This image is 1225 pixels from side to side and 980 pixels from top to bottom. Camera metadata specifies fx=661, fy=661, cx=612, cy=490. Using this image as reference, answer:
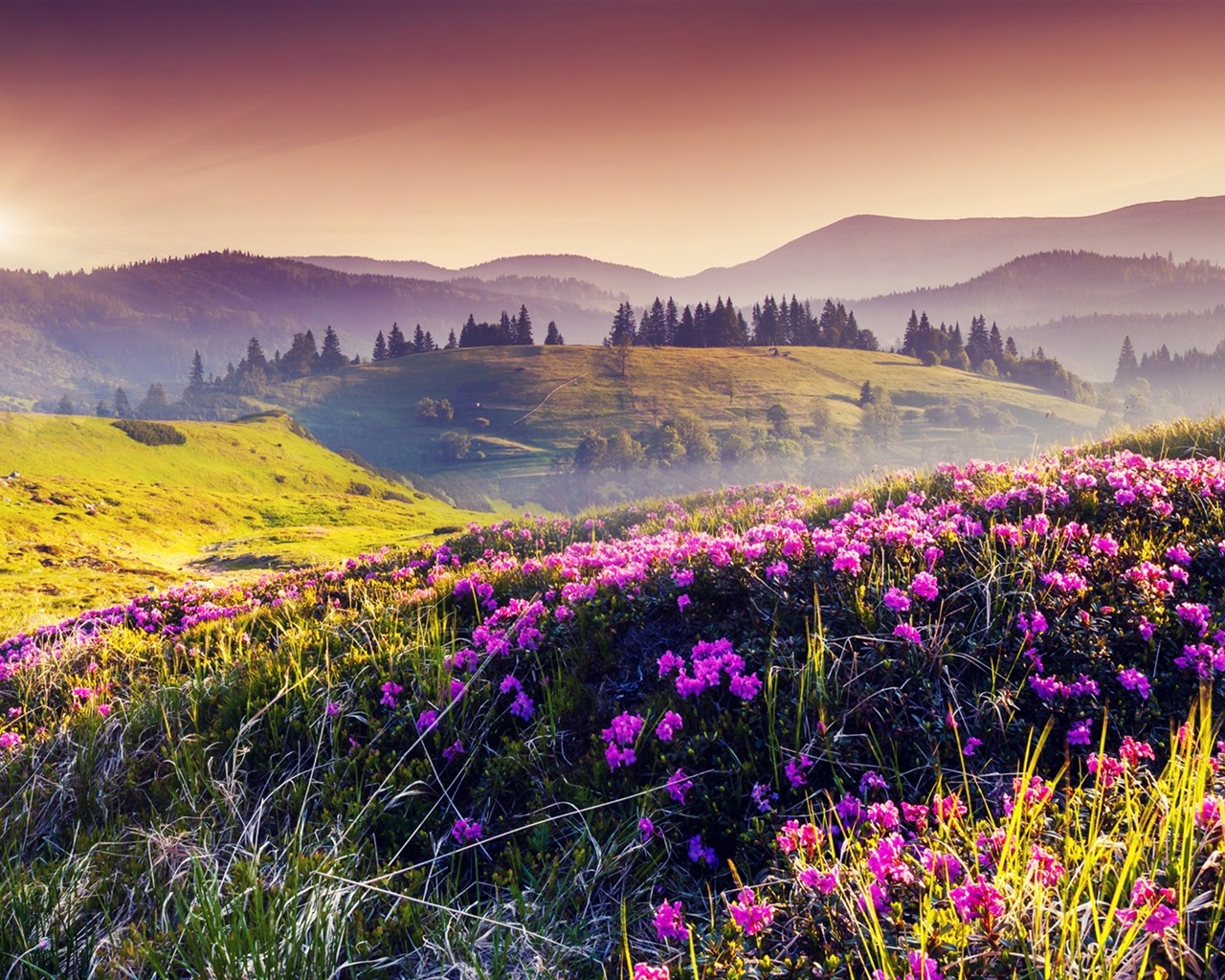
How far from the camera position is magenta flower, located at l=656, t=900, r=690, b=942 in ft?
8.93

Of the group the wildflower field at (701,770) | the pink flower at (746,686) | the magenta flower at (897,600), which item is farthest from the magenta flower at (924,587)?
the pink flower at (746,686)

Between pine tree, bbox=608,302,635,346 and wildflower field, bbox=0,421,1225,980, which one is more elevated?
pine tree, bbox=608,302,635,346

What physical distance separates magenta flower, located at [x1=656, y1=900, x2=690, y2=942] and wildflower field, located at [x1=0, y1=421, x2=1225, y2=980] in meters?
0.01

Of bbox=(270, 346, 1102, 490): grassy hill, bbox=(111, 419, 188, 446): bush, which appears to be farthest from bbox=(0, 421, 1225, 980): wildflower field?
bbox=(270, 346, 1102, 490): grassy hill

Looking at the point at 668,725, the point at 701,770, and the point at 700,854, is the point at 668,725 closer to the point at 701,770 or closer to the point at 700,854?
the point at 701,770

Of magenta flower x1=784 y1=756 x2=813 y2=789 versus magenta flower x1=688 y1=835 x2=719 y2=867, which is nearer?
magenta flower x1=688 y1=835 x2=719 y2=867

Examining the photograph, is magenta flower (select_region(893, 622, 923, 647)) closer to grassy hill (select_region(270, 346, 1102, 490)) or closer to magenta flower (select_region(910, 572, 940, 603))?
magenta flower (select_region(910, 572, 940, 603))

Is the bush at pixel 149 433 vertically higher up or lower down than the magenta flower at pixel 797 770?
higher up

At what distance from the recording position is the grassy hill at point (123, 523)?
1319 cm

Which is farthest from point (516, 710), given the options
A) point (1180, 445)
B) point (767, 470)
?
point (767, 470)

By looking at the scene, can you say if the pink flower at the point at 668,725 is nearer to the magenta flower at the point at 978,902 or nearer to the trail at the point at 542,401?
the magenta flower at the point at 978,902

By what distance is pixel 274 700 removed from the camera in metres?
4.74

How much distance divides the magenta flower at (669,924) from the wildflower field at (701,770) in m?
0.01

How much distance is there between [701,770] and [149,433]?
198ft
